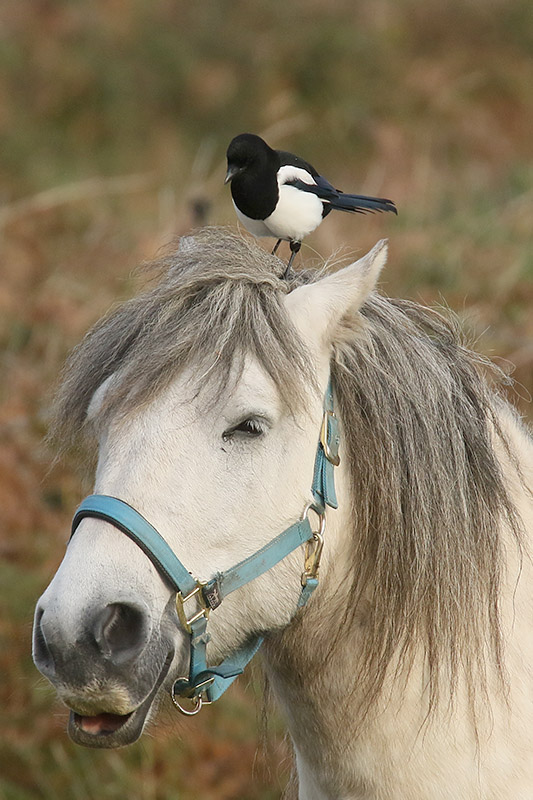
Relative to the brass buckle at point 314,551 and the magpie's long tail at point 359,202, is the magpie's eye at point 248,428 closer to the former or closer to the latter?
the brass buckle at point 314,551

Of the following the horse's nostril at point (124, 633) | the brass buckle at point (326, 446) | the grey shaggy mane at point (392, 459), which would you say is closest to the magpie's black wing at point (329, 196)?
the grey shaggy mane at point (392, 459)

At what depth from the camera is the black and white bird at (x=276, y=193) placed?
210 centimetres

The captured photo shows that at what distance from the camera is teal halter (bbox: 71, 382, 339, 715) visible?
1723mm

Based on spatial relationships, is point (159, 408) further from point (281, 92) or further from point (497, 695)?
point (281, 92)

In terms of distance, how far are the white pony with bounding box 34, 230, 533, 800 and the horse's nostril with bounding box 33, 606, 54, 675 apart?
12 centimetres

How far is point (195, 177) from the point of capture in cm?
887

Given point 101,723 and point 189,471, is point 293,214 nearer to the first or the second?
point 189,471

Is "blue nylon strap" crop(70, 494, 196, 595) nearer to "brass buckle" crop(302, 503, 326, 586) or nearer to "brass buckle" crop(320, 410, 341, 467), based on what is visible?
"brass buckle" crop(302, 503, 326, 586)

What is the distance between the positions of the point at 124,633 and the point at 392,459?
2.26 feet

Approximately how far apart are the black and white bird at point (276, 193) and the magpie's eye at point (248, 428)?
48 centimetres

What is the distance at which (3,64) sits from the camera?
39.1 feet

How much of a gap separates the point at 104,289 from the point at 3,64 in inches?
274

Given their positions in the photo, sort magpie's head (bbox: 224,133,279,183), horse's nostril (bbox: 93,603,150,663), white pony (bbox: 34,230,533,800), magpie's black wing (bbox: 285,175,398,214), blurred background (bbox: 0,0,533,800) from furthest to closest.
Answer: blurred background (bbox: 0,0,533,800)
magpie's black wing (bbox: 285,175,398,214)
magpie's head (bbox: 224,133,279,183)
white pony (bbox: 34,230,533,800)
horse's nostril (bbox: 93,603,150,663)

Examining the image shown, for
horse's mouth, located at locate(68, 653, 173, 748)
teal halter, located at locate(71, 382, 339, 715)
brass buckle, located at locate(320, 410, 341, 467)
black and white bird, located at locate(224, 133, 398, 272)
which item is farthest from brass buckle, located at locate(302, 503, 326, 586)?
black and white bird, located at locate(224, 133, 398, 272)
